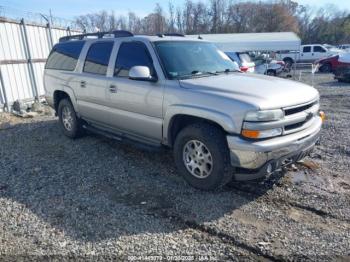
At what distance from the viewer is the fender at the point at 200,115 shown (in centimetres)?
357

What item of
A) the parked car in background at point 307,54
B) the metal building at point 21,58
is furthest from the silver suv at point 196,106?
the parked car in background at point 307,54

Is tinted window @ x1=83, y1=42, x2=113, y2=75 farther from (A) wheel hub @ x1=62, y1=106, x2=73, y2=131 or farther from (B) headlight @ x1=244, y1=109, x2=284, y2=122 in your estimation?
(B) headlight @ x1=244, y1=109, x2=284, y2=122

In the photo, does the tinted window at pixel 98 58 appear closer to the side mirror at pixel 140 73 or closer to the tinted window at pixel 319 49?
the side mirror at pixel 140 73

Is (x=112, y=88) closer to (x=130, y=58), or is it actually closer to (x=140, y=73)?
(x=130, y=58)

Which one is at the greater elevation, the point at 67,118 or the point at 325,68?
the point at 67,118

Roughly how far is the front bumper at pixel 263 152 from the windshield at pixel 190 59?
1.29 m

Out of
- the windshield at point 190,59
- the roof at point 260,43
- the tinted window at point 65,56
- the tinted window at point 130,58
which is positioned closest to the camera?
the windshield at point 190,59

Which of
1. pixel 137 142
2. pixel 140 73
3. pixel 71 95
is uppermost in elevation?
pixel 140 73

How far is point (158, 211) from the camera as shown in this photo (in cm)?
372

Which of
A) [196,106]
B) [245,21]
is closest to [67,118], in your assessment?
[196,106]

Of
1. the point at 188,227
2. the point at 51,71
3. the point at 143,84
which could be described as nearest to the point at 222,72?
the point at 143,84

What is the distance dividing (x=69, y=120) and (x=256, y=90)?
165 inches

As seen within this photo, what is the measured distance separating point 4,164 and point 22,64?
5871mm

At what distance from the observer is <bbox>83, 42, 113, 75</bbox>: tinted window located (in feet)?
17.3
